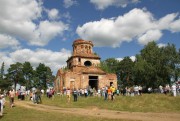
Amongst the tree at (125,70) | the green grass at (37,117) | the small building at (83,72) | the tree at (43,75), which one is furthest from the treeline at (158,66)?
the green grass at (37,117)

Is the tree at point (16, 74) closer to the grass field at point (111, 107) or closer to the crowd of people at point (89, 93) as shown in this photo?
the crowd of people at point (89, 93)

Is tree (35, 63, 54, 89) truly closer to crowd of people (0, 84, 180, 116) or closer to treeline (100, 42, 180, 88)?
treeline (100, 42, 180, 88)

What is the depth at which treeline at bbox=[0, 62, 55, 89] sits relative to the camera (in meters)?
88.2

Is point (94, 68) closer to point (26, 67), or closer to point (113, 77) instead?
point (113, 77)

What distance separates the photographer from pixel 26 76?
9100 centimetres

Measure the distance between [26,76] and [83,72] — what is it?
151 feet

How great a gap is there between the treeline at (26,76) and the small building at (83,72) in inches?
1397

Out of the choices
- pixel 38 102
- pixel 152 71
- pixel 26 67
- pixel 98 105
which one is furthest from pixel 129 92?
pixel 26 67

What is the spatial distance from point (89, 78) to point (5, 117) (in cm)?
3049

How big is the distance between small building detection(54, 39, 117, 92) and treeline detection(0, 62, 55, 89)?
35488 millimetres

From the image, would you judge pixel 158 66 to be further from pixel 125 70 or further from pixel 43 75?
pixel 43 75

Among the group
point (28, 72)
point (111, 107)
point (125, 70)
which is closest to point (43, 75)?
point (28, 72)

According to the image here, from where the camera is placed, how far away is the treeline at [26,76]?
88.2 metres

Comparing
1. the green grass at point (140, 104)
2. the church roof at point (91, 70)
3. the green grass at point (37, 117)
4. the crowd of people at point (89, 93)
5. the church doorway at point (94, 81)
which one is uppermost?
the church roof at point (91, 70)
